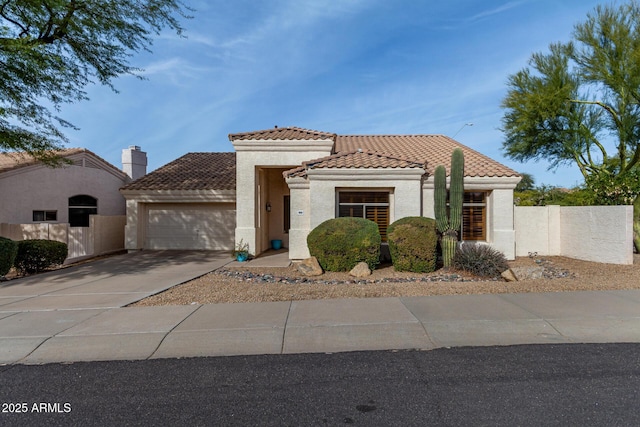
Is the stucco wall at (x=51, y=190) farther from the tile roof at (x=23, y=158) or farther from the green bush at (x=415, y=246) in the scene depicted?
the green bush at (x=415, y=246)

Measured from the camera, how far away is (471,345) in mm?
5367

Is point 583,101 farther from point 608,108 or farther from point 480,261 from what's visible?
point 480,261

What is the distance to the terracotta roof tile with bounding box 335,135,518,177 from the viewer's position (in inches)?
547

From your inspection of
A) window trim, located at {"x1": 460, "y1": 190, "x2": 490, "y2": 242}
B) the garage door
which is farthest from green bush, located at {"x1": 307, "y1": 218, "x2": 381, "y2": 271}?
the garage door

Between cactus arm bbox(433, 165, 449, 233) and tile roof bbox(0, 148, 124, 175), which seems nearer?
cactus arm bbox(433, 165, 449, 233)

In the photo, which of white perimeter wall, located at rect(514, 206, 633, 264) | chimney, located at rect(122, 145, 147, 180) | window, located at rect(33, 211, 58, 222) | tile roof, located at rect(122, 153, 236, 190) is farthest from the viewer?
chimney, located at rect(122, 145, 147, 180)

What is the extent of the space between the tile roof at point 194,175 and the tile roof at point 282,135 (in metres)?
3.02

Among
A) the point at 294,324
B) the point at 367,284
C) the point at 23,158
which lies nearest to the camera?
the point at 294,324

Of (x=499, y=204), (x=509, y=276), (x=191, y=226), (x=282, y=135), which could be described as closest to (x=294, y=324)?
(x=509, y=276)

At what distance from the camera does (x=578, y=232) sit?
43.6ft

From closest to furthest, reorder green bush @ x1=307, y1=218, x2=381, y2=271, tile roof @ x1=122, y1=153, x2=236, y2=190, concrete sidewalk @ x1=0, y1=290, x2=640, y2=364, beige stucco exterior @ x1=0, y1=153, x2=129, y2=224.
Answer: concrete sidewalk @ x1=0, y1=290, x2=640, y2=364 → green bush @ x1=307, y1=218, x2=381, y2=271 → beige stucco exterior @ x1=0, y1=153, x2=129, y2=224 → tile roof @ x1=122, y1=153, x2=236, y2=190

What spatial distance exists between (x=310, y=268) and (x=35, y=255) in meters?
8.76

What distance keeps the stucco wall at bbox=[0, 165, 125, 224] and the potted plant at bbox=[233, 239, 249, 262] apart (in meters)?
10.6

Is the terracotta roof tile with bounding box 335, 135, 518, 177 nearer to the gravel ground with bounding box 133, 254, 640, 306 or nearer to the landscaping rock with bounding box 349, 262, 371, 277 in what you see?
the gravel ground with bounding box 133, 254, 640, 306
